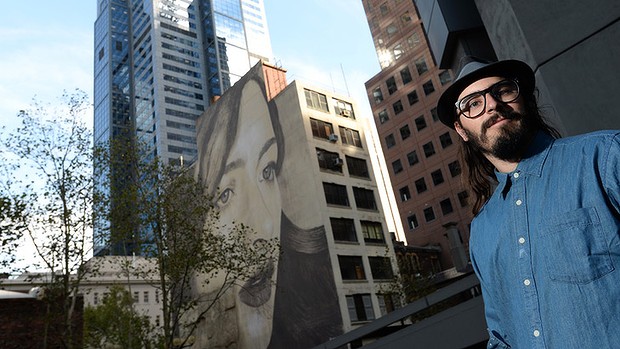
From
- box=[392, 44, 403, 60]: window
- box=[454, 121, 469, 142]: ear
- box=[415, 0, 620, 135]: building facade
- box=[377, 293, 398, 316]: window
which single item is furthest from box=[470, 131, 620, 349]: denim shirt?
box=[392, 44, 403, 60]: window

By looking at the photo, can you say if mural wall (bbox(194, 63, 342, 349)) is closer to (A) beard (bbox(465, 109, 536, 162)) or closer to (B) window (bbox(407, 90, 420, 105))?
(B) window (bbox(407, 90, 420, 105))

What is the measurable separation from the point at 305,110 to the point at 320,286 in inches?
665

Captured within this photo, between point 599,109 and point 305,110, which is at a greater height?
point 305,110

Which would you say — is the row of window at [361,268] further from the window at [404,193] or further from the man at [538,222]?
the man at [538,222]

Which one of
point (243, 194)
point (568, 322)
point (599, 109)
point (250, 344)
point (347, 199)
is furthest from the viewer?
point (243, 194)

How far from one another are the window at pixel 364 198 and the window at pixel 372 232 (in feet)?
5.68

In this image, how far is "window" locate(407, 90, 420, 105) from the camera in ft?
183

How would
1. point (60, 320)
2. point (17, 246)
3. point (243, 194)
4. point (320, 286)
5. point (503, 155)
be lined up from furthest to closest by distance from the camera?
1. point (243, 194)
2. point (320, 286)
3. point (60, 320)
4. point (17, 246)
5. point (503, 155)

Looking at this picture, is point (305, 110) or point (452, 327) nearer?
point (452, 327)

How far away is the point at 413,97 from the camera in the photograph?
5631 cm

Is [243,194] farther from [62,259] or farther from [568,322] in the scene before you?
[568,322]

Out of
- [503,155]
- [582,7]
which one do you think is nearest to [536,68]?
[582,7]

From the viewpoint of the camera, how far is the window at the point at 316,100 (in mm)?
45491

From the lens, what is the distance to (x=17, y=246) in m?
18.5
